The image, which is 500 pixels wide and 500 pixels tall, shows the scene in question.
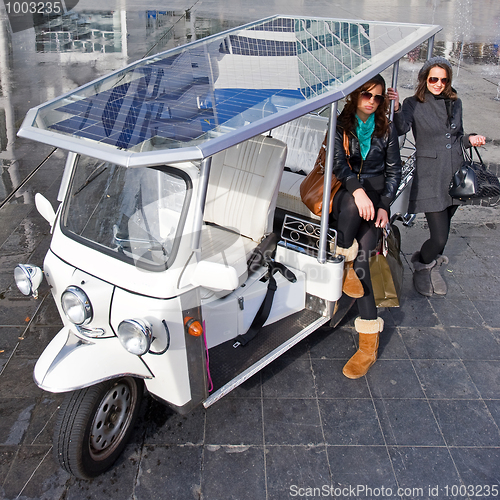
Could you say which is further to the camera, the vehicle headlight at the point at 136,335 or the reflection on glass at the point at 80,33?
the reflection on glass at the point at 80,33

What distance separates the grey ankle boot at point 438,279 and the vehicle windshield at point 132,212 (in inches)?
123

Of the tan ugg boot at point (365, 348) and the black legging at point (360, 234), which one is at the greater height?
the black legging at point (360, 234)

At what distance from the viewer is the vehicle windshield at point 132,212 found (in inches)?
121

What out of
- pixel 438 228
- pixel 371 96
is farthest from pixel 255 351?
pixel 438 228

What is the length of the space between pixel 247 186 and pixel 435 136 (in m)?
1.78

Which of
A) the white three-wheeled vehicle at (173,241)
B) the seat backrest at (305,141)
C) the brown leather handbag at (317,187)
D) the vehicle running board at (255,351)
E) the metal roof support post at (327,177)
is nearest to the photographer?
the white three-wheeled vehicle at (173,241)

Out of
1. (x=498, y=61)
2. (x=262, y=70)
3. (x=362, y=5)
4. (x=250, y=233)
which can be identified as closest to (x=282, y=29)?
(x=262, y=70)

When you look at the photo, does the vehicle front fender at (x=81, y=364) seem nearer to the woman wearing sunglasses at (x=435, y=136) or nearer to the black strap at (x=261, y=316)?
the black strap at (x=261, y=316)

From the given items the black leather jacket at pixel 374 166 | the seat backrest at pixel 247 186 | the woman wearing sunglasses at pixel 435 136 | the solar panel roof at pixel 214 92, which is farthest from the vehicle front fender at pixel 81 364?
the woman wearing sunglasses at pixel 435 136

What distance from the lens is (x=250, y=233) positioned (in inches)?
159

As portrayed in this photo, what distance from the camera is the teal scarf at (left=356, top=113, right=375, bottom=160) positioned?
3.89 metres

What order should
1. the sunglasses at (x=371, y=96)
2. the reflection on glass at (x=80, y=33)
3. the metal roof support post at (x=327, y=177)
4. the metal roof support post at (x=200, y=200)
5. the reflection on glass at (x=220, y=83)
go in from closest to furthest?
the reflection on glass at (x=220, y=83)
the metal roof support post at (x=200, y=200)
the metal roof support post at (x=327, y=177)
the sunglasses at (x=371, y=96)
the reflection on glass at (x=80, y=33)

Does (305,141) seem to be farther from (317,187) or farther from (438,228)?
(438,228)

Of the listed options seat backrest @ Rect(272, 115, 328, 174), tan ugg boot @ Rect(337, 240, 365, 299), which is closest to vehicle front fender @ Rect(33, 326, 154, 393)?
tan ugg boot @ Rect(337, 240, 365, 299)
